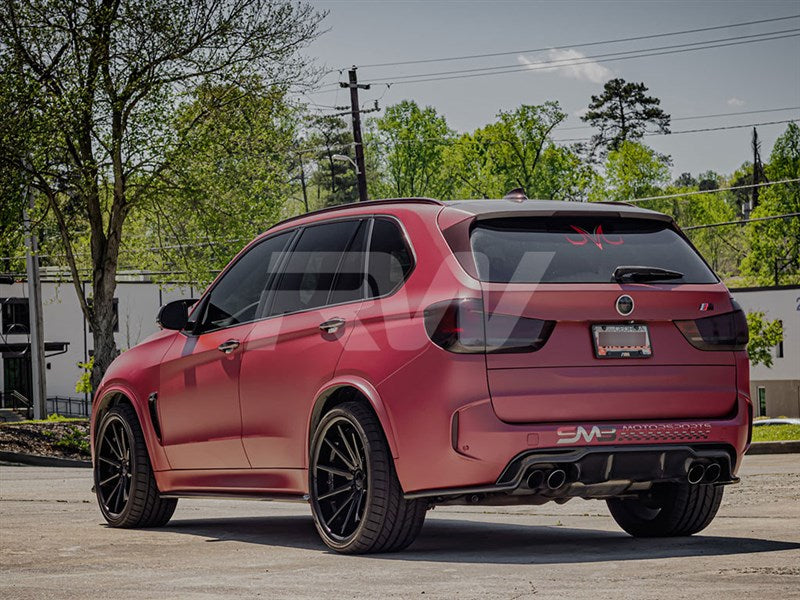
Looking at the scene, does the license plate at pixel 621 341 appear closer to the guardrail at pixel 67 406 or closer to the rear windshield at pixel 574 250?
the rear windshield at pixel 574 250

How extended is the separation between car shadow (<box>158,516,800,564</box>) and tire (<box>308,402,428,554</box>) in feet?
0.49

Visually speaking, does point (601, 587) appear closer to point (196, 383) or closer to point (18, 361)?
point (196, 383)

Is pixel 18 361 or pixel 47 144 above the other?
pixel 47 144

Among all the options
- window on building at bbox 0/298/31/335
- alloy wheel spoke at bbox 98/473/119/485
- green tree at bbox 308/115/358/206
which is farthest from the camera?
green tree at bbox 308/115/358/206

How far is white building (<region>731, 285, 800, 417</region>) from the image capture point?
7225cm

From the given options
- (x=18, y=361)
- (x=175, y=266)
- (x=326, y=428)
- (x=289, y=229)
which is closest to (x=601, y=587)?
(x=326, y=428)

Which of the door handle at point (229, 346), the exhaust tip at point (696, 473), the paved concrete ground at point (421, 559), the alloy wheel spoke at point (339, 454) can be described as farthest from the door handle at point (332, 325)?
the exhaust tip at point (696, 473)

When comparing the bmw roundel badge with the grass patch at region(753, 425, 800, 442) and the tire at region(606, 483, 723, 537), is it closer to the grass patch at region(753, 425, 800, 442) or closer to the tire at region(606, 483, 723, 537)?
the tire at region(606, 483, 723, 537)

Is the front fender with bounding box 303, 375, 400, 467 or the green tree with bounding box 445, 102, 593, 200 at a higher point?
the green tree with bounding box 445, 102, 593, 200

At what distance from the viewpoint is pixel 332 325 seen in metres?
7.50

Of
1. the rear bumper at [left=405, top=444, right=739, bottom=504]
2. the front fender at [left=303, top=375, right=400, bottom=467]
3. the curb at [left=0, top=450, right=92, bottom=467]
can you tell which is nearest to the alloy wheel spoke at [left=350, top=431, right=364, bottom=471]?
the front fender at [left=303, top=375, right=400, bottom=467]

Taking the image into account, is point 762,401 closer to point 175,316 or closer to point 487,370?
point 175,316

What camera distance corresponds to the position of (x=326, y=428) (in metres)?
7.38

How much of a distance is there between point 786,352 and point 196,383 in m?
69.7
